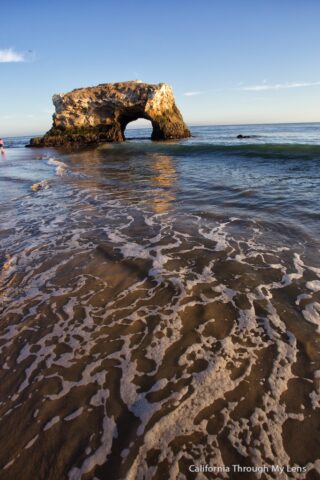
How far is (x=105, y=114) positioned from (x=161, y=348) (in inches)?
1887

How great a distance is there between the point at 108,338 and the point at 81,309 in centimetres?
77

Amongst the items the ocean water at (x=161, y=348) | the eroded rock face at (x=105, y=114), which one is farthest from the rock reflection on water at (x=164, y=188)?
the eroded rock face at (x=105, y=114)

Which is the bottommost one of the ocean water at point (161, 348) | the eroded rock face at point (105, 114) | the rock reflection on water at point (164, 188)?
the rock reflection on water at point (164, 188)

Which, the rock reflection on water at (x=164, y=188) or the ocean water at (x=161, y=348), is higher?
the ocean water at (x=161, y=348)

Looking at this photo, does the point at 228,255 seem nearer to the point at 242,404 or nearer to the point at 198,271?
the point at 198,271

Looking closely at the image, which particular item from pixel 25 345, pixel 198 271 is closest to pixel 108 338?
pixel 25 345

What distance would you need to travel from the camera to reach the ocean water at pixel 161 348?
2.29m

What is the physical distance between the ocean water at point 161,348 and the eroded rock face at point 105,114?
4044 centimetres

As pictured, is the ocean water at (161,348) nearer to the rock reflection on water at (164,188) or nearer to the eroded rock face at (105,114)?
the rock reflection on water at (164,188)

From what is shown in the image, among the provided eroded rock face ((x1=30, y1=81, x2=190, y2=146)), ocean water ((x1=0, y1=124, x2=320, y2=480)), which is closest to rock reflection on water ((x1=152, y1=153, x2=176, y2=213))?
ocean water ((x1=0, y1=124, x2=320, y2=480))

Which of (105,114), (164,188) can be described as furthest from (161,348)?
(105,114)

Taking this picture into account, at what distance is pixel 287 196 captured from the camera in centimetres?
953

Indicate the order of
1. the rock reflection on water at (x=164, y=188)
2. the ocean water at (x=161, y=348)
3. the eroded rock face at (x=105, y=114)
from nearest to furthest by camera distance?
the ocean water at (x=161, y=348) → the rock reflection on water at (x=164, y=188) → the eroded rock face at (x=105, y=114)

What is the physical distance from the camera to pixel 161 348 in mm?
3316
